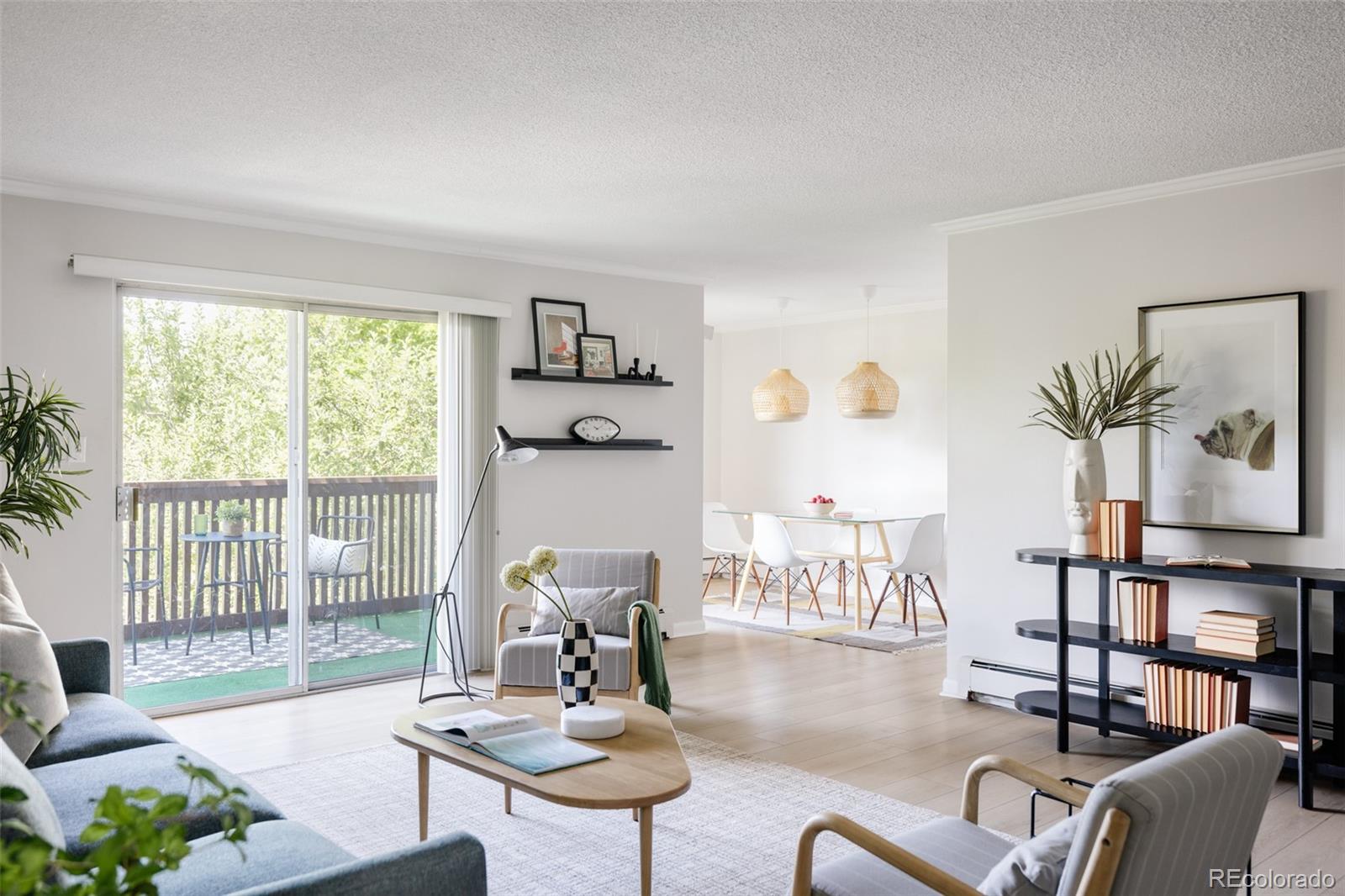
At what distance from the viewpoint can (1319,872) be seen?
310 cm

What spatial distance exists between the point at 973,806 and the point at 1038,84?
2254 millimetres

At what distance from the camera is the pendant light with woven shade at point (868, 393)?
7574mm

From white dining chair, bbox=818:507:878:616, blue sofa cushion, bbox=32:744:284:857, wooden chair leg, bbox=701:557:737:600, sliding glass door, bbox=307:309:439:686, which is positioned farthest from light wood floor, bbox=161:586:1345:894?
wooden chair leg, bbox=701:557:737:600

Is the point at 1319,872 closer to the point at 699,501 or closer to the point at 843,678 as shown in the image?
the point at 843,678

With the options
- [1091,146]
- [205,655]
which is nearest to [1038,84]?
[1091,146]

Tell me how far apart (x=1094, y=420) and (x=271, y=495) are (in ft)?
13.4

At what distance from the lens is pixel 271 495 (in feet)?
17.4

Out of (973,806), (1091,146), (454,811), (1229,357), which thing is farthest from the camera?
(1229,357)

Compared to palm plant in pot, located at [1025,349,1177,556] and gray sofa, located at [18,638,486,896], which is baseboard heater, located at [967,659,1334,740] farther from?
gray sofa, located at [18,638,486,896]

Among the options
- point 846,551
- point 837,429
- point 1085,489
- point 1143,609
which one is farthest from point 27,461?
point 837,429

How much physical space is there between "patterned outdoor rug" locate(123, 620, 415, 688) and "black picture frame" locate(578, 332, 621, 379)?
201cm

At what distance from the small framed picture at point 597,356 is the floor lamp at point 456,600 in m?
0.85

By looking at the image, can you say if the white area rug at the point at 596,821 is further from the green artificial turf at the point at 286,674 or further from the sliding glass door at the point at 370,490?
the sliding glass door at the point at 370,490

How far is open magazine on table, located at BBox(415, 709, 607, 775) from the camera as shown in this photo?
2830mm
